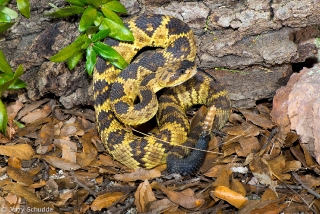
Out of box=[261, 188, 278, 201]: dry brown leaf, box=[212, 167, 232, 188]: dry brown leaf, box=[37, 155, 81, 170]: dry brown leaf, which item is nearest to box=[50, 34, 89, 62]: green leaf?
box=[37, 155, 81, 170]: dry brown leaf

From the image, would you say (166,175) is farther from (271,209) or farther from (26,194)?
(26,194)

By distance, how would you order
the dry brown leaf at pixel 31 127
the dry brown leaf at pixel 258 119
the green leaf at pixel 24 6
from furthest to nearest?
the dry brown leaf at pixel 31 127 < the dry brown leaf at pixel 258 119 < the green leaf at pixel 24 6

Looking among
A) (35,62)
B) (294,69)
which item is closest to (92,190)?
(35,62)

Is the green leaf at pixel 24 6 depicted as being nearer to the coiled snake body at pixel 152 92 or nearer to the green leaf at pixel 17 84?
the green leaf at pixel 17 84

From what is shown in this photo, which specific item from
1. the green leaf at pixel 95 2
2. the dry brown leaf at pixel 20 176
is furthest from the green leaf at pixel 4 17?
the dry brown leaf at pixel 20 176

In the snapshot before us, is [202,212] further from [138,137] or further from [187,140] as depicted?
[138,137]

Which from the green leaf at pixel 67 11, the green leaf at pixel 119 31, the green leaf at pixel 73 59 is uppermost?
the green leaf at pixel 67 11
